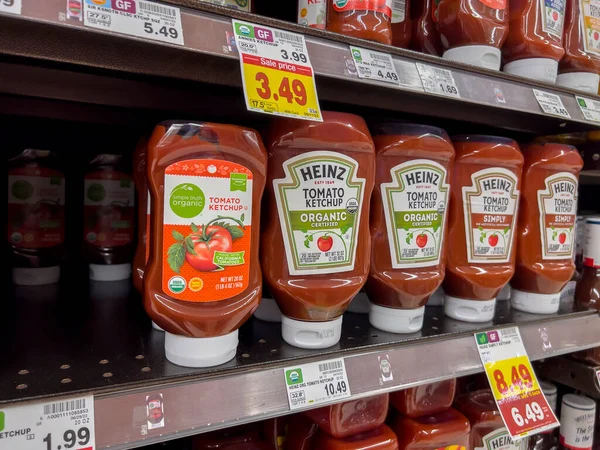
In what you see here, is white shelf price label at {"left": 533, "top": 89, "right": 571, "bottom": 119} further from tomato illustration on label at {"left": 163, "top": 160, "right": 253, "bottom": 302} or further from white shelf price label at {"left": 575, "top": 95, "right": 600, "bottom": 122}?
tomato illustration on label at {"left": 163, "top": 160, "right": 253, "bottom": 302}

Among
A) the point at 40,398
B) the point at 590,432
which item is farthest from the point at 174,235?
the point at 590,432

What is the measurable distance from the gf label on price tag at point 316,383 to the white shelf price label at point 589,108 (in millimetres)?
814

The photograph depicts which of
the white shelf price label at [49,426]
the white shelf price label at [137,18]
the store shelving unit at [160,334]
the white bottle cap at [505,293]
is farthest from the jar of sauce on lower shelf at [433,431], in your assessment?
the white shelf price label at [137,18]

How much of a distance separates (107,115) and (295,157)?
70 centimetres

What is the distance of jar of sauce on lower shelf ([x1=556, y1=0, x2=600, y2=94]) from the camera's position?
1.21 meters

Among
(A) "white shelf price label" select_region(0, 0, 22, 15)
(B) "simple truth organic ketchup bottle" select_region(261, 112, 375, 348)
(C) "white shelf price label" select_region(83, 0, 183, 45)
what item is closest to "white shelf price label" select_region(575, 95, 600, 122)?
(B) "simple truth organic ketchup bottle" select_region(261, 112, 375, 348)

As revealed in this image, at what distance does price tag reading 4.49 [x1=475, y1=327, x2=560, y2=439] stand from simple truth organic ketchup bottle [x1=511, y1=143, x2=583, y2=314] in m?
0.17

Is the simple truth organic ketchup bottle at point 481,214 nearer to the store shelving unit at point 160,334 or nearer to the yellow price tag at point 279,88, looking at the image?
the store shelving unit at point 160,334

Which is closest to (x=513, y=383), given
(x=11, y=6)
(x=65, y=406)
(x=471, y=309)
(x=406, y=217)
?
(x=471, y=309)

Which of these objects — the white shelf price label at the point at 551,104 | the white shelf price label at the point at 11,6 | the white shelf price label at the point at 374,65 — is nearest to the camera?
the white shelf price label at the point at 11,6

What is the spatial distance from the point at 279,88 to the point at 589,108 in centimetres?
81

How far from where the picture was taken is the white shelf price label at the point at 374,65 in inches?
30.1

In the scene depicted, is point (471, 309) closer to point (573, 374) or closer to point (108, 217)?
point (573, 374)

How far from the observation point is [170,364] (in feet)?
2.31
